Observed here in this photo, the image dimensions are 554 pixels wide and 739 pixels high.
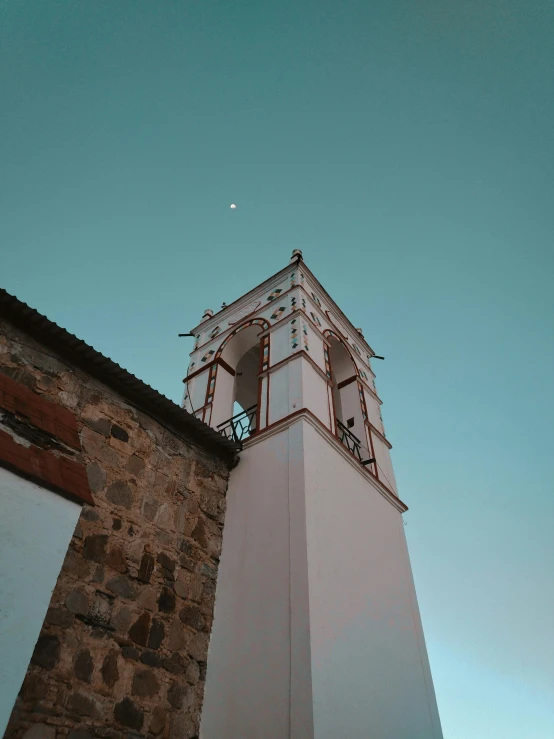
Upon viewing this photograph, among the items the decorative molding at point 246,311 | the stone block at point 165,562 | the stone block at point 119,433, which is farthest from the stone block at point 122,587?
the decorative molding at point 246,311

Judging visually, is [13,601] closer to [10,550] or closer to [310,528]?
[10,550]

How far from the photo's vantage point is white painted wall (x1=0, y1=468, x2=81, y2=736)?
2240mm

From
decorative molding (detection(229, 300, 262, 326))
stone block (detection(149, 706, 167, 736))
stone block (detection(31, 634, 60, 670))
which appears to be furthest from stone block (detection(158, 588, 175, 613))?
decorative molding (detection(229, 300, 262, 326))

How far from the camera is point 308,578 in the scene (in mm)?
4199

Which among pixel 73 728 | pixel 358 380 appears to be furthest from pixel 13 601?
pixel 358 380

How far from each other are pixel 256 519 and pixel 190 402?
126 inches

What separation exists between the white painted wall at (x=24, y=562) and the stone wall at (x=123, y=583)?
1.06 metres

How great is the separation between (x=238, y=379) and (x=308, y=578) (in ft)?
17.6

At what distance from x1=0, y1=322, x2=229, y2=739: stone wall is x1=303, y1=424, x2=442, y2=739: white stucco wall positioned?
1.08 metres

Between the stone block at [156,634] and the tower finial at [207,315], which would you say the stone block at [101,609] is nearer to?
the stone block at [156,634]

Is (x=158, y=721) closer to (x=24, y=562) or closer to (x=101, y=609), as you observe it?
(x=101, y=609)

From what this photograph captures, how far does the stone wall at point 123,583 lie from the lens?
10.9 feet

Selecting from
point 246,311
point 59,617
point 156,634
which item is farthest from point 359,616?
point 246,311

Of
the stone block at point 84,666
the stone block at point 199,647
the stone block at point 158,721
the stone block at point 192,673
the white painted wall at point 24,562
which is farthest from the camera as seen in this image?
the stone block at point 199,647
